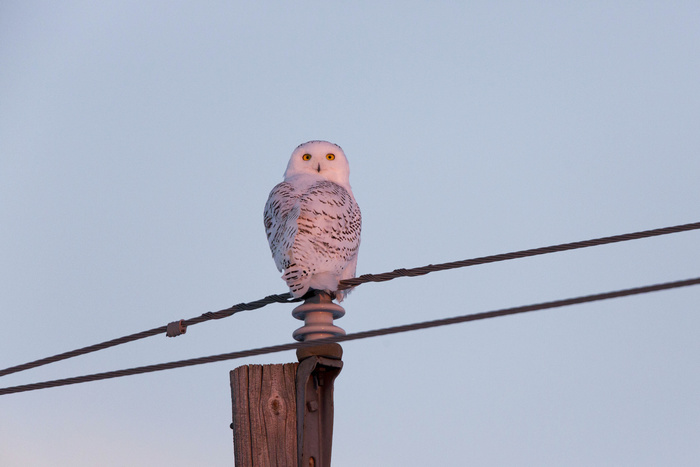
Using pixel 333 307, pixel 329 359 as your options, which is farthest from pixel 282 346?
pixel 333 307

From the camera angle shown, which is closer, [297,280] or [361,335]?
[361,335]

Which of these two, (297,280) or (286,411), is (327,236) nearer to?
(297,280)

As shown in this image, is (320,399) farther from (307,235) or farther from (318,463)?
(307,235)

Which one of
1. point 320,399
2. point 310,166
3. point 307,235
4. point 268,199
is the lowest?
point 320,399

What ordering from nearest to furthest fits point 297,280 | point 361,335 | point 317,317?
point 361,335, point 317,317, point 297,280

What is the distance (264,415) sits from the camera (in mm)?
4773

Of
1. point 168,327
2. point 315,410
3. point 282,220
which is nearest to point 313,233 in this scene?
point 282,220

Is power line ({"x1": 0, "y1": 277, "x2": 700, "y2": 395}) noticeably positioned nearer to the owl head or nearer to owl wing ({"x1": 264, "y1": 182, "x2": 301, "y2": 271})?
owl wing ({"x1": 264, "y1": 182, "x2": 301, "y2": 271})

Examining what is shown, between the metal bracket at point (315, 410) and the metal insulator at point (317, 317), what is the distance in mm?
217

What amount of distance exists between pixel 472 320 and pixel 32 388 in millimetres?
2733

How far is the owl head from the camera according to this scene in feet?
27.3

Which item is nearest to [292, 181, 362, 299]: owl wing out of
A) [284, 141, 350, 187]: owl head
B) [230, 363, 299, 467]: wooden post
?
[284, 141, 350, 187]: owl head

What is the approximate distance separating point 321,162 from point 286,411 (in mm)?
3882

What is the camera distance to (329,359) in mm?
5020
